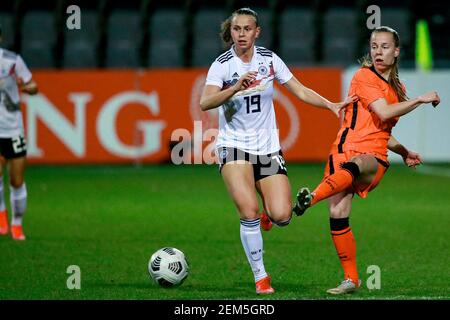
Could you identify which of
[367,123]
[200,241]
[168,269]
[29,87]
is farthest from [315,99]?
[29,87]

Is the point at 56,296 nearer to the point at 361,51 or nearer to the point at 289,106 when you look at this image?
the point at 289,106

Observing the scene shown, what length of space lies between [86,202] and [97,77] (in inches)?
227

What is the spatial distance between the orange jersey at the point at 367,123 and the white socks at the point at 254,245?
0.89 metres

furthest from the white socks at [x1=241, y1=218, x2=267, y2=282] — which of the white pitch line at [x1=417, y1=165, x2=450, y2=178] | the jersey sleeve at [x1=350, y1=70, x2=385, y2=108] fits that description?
the white pitch line at [x1=417, y1=165, x2=450, y2=178]

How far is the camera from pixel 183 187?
1709cm

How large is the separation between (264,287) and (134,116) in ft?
40.4

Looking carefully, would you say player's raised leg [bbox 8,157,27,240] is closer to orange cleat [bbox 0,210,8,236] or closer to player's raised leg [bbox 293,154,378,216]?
orange cleat [bbox 0,210,8,236]

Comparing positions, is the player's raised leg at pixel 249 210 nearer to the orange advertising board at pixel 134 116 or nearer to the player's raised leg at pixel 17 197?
the player's raised leg at pixel 17 197

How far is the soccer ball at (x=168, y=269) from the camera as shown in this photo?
849 centimetres

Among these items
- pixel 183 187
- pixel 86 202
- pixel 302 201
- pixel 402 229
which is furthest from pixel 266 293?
pixel 183 187

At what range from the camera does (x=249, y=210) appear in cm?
814

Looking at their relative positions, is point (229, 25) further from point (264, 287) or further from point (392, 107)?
point (264, 287)

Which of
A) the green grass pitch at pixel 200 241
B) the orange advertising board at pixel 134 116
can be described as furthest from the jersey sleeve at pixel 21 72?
the orange advertising board at pixel 134 116

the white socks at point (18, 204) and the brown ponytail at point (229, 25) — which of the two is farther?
the white socks at point (18, 204)
